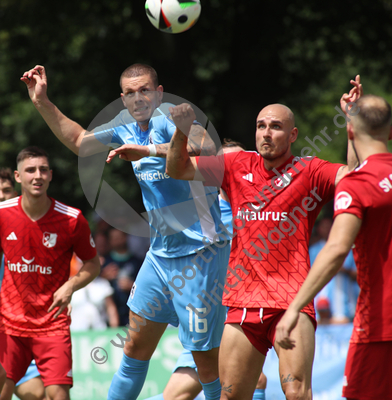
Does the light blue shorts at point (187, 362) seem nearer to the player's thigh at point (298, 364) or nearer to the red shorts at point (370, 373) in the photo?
the player's thigh at point (298, 364)

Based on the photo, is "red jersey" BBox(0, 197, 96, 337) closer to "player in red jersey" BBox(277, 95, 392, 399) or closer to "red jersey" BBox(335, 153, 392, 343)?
"player in red jersey" BBox(277, 95, 392, 399)

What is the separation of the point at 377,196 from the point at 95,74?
12.1m

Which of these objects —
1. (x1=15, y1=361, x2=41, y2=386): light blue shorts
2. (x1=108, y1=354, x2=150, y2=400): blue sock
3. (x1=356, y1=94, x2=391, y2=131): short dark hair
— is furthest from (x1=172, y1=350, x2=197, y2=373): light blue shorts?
(x1=356, y1=94, x2=391, y2=131): short dark hair

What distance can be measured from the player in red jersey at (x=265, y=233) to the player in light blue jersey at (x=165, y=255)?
69 cm

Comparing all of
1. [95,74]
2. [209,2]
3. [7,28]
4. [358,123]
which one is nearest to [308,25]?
[209,2]

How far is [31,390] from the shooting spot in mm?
6238

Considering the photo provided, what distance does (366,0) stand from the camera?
13391mm

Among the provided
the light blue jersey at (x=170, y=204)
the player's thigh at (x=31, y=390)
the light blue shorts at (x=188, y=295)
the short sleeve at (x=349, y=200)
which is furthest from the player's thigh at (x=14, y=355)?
the short sleeve at (x=349, y=200)

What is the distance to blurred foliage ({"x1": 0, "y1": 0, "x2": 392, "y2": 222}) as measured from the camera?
44.1ft

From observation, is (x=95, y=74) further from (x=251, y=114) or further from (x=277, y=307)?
(x=277, y=307)

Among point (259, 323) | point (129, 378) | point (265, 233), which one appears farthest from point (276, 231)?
point (129, 378)

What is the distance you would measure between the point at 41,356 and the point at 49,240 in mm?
1169

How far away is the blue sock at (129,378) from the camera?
5324 mm

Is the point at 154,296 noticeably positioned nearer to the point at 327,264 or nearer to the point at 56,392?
the point at 56,392
